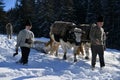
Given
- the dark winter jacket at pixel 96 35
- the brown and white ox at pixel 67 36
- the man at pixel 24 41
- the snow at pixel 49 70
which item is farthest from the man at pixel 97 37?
the man at pixel 24 41

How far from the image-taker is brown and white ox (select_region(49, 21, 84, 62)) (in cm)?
1666

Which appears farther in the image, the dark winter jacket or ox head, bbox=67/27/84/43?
ox head, bbox=67/27/84/43

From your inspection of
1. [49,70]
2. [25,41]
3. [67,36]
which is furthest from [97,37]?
[67,36]

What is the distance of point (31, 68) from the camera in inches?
536

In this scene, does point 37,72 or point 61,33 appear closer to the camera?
point 37,72

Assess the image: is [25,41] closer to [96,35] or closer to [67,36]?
[96,35]

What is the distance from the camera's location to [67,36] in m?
17.5

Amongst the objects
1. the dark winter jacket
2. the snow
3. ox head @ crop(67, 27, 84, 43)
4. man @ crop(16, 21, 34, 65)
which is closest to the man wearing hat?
man @ crop(16, 21, 34, 65)

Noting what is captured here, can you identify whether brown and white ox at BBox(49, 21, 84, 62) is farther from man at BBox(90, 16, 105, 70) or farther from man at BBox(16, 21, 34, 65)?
man at BBox(16, 21, 34, 65)

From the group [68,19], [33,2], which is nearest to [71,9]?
[68,19]

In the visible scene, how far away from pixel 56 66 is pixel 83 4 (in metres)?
44.2

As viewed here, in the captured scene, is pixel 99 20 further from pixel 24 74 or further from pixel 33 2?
pixel 33 2

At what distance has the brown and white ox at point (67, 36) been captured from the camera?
54.6 ft

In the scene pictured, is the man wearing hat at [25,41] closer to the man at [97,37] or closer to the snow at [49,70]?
the snow at [49,70]
